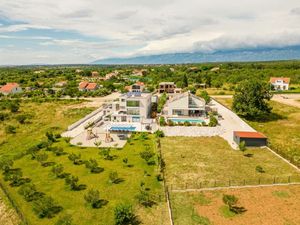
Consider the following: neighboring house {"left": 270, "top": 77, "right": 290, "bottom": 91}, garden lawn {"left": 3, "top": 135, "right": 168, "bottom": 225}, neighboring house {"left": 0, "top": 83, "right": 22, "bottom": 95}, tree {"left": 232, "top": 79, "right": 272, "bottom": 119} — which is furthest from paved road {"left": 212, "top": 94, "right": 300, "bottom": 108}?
neighboring house {"left": 0, "top": 83, "right": 22, "bottom": 95}

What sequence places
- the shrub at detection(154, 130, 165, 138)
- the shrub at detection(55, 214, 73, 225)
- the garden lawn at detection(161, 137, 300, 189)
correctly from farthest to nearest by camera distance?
1. the shrub at detection(154, 130, 165, 138)
2. the garden lawn at detection(161, 137, 300, 189)
3. the shrub at detection(55, 214, 73, 225)

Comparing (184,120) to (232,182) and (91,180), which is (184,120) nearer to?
(232,182)

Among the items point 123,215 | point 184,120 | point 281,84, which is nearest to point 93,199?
point 123,215

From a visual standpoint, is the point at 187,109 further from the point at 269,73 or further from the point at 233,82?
the point at 269,73

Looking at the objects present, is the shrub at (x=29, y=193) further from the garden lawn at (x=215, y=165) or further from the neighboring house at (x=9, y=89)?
the neighboring house at (x=9, y=89)

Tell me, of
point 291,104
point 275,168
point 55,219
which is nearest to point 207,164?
point 275,168

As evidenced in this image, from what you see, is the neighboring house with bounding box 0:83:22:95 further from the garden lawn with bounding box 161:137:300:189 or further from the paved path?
the garden lawn with bounding box 161:137:300:189

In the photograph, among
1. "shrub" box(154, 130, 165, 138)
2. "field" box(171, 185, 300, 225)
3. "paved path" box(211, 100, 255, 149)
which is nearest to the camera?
"field" box(171, 185, 300, 225)
